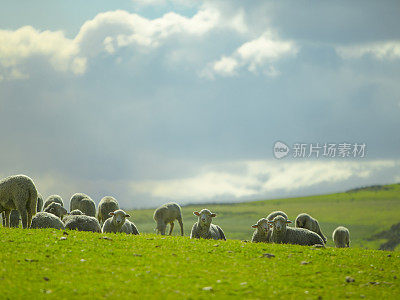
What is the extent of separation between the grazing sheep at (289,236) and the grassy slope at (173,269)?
2.85 meters

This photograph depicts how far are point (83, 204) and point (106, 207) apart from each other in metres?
2.78

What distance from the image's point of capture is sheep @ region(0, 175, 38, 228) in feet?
95.8

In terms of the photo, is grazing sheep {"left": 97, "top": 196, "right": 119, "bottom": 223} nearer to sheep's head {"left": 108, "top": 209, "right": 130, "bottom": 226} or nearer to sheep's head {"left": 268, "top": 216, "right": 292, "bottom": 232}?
sheep's head {"left": 108, "top": 209, "right": 130, "bottom": 226}

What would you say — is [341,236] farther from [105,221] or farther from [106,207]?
[105,221]

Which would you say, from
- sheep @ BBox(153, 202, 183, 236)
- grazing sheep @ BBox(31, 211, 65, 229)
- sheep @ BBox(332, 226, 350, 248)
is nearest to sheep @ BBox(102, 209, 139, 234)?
grazing sheep @ BBox(31, 211, 65, 229)

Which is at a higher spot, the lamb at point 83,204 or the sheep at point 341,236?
the lamb at point 83,204

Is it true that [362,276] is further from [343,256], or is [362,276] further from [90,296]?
[90,296]

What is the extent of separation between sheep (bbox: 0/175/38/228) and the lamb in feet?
36.7

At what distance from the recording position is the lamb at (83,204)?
41.0 meters

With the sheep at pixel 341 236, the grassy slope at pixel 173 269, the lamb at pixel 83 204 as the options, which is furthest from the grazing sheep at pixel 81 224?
the sheep at pixel 341 236

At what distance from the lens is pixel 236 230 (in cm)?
14550

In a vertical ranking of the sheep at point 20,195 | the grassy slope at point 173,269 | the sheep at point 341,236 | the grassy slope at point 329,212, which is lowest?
the grassy slope at point 329,212

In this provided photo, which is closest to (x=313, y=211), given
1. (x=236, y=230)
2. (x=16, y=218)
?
(x=236, y=230)

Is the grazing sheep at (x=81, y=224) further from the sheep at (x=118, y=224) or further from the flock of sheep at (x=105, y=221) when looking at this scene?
the sheep at (x=118, y=224)
